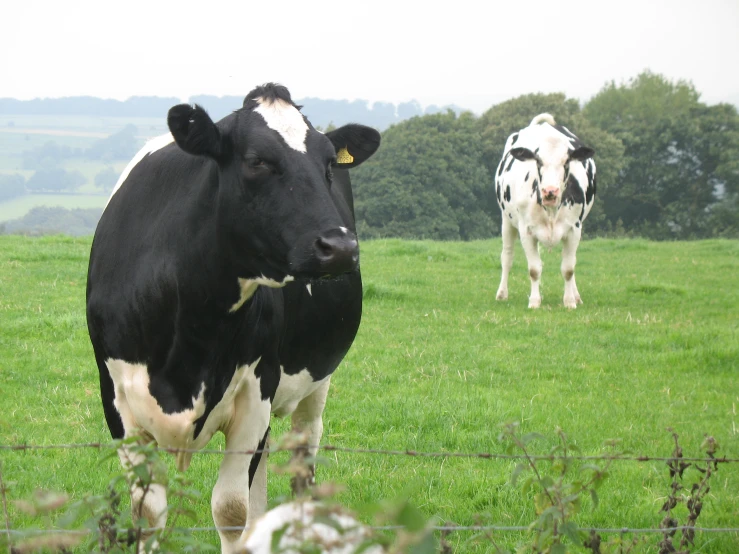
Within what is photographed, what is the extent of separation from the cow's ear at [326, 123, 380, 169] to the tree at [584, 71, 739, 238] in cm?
5145

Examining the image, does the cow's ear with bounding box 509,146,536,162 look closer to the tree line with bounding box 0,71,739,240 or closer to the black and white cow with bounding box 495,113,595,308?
the black and white cow with bounding box 495,113,595,308

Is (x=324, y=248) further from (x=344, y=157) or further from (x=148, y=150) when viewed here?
(x=148, y=150)

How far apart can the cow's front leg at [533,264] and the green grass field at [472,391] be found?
0.92 ft

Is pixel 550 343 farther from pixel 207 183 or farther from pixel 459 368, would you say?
pixel 207 183

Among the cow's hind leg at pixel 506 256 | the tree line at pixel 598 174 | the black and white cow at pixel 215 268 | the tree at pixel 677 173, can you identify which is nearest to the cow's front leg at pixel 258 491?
the black and white cow at pixel 215 268

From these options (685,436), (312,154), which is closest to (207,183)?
(312,154)

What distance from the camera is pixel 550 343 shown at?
9883mm

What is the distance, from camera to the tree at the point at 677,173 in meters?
54.2

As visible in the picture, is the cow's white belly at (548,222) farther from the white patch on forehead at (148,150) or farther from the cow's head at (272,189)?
the cow's head at (272,189)

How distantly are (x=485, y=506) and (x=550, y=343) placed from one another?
4816 mm

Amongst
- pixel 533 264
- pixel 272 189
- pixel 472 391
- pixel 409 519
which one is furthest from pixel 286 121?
pixel 533 264

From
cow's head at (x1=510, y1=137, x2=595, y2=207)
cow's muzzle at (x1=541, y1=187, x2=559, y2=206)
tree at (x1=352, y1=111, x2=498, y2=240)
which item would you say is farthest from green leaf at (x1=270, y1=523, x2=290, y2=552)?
tree at (x1=352, y1=111, x2=498, y2=240)

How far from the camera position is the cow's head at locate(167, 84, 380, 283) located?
3.51 m

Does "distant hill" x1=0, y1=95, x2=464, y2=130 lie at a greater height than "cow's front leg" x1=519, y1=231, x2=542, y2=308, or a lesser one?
greater
